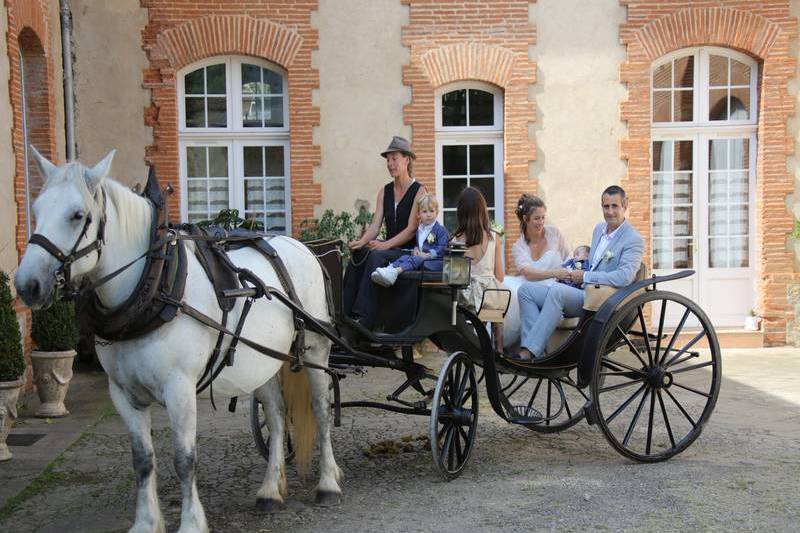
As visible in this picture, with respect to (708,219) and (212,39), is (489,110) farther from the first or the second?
(212,39)

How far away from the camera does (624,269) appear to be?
5691mm

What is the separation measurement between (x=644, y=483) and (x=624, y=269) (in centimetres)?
140

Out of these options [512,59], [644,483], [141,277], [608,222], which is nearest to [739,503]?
[644,483]

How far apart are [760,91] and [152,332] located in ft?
32.5

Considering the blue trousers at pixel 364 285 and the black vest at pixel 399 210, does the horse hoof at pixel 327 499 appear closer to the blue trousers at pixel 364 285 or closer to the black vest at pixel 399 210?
the blue trousers at pixel 364 285

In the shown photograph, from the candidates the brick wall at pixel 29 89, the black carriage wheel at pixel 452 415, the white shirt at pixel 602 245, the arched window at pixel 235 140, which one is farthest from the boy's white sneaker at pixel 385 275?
the arched window at pixel 235 140

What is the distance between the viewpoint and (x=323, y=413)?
515 cm

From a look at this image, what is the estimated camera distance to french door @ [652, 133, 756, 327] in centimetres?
1161

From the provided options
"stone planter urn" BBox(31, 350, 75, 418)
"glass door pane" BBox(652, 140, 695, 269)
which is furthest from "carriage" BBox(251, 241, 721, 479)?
"glass door pane" BBox(652, 140, 695, 269)

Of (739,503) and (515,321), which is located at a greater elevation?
(515,321)

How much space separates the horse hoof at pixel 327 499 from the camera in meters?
4.91

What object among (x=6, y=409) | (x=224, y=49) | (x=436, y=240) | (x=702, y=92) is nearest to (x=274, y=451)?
(x=436, y=240)

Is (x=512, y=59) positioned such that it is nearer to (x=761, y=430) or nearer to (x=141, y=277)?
(x=761, y=430)

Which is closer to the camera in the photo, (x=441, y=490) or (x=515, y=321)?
(x=441, y=490)
